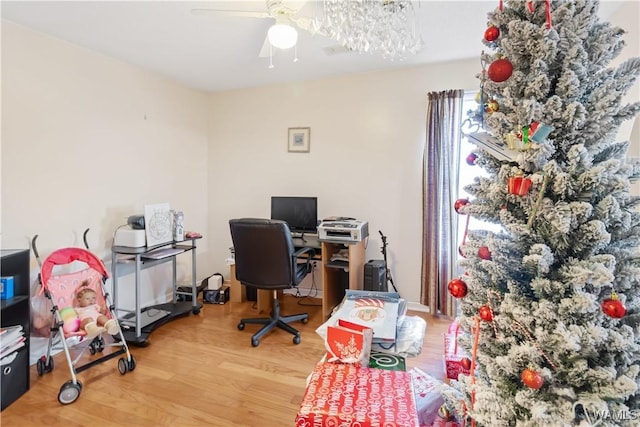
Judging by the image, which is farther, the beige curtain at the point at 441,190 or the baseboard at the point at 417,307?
the baseboard at the point at 417,307

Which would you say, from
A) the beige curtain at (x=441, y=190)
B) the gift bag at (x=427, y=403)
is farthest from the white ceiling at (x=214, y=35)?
the gift bag at (x=427, y=403)

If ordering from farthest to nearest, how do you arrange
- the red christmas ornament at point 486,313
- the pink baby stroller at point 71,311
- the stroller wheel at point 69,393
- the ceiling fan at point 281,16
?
the pink baby stroller at point 71,311
the stroller wheel at point 69,393
the ceiling fan at point 281,16
the red christmas ornament at point 486,313

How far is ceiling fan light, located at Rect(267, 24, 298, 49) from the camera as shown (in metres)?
1.86

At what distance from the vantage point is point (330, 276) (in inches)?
128

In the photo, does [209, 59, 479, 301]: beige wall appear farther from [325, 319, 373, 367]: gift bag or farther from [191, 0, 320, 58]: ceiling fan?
[325, 319, 373, 367]: gift bag

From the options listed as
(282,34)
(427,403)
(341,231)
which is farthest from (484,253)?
(341,231)

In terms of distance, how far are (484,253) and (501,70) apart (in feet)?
1.65

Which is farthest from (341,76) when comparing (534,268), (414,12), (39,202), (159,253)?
(534,268)

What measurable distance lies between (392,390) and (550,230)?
77 cm

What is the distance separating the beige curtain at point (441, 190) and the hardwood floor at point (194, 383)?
49cm

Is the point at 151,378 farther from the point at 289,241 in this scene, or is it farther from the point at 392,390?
the point at 392,390

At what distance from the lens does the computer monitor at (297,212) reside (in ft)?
11.4

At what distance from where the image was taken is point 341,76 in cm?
352

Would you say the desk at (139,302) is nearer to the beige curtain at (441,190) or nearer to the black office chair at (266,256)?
the black office chair at (266,256)
